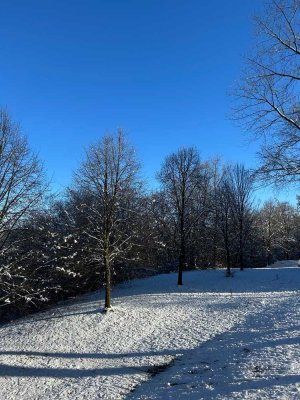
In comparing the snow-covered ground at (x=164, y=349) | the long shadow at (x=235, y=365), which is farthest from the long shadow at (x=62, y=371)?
the long shadow at (x=235, y=365)

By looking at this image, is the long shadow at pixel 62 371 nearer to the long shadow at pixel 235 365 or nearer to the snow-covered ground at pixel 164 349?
the snow-covered ground at pixel 164 349

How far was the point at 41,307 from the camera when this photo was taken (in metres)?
25.1

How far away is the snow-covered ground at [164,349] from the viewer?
7877mm

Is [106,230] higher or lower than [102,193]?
lower

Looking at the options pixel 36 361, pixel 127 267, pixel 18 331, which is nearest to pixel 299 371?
pixel 36 361

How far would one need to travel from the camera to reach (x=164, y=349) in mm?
12352

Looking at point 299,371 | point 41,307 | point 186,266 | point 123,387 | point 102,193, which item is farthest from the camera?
point 186,266

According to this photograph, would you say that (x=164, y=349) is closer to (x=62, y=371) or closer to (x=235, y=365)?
(x=62, y=371)

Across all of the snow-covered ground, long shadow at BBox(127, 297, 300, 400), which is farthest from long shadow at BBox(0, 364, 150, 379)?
long shadow at BBox(127, 297, 300, 400)

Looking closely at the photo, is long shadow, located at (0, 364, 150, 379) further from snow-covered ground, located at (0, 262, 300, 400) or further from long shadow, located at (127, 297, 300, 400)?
long shadow, located at (127, 297, 300, 400)

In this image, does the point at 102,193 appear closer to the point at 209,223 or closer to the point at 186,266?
the point at 186,266

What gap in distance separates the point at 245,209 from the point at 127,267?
47.6 feet

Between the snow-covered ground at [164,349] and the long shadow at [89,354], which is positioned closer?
the snow-covered ground at [164,349]

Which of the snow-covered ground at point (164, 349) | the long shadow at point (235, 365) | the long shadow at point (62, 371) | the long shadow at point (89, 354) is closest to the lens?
the long shadow at point (235, 365)
